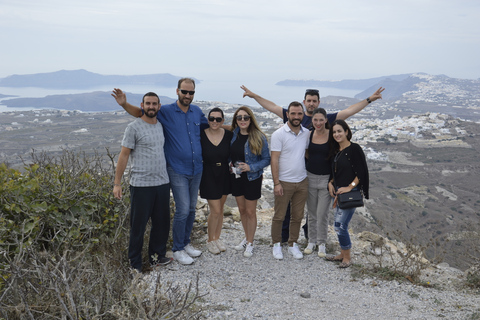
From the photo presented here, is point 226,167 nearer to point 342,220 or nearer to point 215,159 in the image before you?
point 215,159

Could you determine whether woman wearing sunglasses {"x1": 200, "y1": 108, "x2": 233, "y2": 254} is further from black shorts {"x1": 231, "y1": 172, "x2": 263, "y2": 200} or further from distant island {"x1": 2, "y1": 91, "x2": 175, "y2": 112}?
distant island {"x1": 2, "y1": 91, "x2": 175, "y2": 112}

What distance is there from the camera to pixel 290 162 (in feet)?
13.5

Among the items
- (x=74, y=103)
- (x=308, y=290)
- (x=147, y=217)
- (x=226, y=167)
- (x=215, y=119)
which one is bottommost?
(x=308, y=290)

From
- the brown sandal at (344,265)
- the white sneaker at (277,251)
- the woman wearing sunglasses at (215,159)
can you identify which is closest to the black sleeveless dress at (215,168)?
the woman wearing sunglasses at (215,159)

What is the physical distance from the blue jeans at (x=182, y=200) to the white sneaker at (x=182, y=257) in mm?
47

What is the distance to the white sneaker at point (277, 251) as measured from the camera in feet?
14.6

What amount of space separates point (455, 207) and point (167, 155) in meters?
36.6

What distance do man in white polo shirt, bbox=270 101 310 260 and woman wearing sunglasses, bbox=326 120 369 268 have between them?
35 cm

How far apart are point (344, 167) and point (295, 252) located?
53.0 inches

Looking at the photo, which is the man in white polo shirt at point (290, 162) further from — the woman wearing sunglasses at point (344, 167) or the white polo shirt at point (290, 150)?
the woman wearing sunglasses at point (344, 167)

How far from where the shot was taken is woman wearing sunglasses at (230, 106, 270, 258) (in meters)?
4.01

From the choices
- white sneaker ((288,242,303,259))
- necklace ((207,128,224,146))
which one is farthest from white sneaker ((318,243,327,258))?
necklace ((207,128,224,146))

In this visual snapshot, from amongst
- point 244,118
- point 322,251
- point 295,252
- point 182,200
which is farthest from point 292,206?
point 182,200

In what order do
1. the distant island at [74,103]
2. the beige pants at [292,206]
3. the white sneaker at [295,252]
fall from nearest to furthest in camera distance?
the beige pants at [292,206], the white sneaker at [295,252], the distant island at [74,103]
